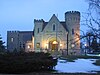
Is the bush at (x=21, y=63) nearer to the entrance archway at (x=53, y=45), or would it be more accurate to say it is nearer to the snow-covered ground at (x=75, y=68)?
the snow-covered ground at (x=75, y=68)

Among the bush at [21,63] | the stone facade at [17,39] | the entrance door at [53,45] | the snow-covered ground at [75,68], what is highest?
the stone facade at [17,39]

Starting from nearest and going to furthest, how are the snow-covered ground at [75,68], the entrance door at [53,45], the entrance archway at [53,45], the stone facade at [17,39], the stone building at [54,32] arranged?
the snow-covered ground at [75,68] → the entrance archway at [53,45] → the entrance door at [53,45] → the stone building at [54,32] → the stone facade at [17,39]

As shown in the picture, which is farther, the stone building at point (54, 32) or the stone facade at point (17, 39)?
the stone facade at point (17, 39)

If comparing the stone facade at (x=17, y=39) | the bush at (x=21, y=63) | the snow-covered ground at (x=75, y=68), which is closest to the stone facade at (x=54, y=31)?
the stone facade at (x=17, y=39)

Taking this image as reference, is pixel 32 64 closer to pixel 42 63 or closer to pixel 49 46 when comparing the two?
pixel 42 63

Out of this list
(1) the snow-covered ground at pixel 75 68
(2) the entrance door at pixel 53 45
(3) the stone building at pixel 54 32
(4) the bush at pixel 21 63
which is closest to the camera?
(4) the bush at pixel 21 63

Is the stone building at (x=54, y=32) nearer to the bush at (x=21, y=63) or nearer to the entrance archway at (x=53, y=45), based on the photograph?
the entrance archway at (x=53, y=45)

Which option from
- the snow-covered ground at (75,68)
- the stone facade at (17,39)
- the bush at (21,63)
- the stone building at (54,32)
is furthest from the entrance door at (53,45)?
the bush at (21,63)

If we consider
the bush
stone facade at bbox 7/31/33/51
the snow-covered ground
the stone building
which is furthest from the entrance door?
the bush

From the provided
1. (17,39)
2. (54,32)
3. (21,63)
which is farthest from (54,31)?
(21,63)

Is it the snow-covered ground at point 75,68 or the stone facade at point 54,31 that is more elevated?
the stone facade at point 54,31

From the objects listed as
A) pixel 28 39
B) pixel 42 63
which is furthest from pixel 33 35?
pixel 42 63

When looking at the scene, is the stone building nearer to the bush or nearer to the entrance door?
the entrance door

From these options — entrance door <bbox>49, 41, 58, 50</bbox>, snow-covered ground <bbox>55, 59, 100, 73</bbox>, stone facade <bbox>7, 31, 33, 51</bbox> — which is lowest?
snow-covered ground <bbox>55, 59, 100, 73</bbox>
